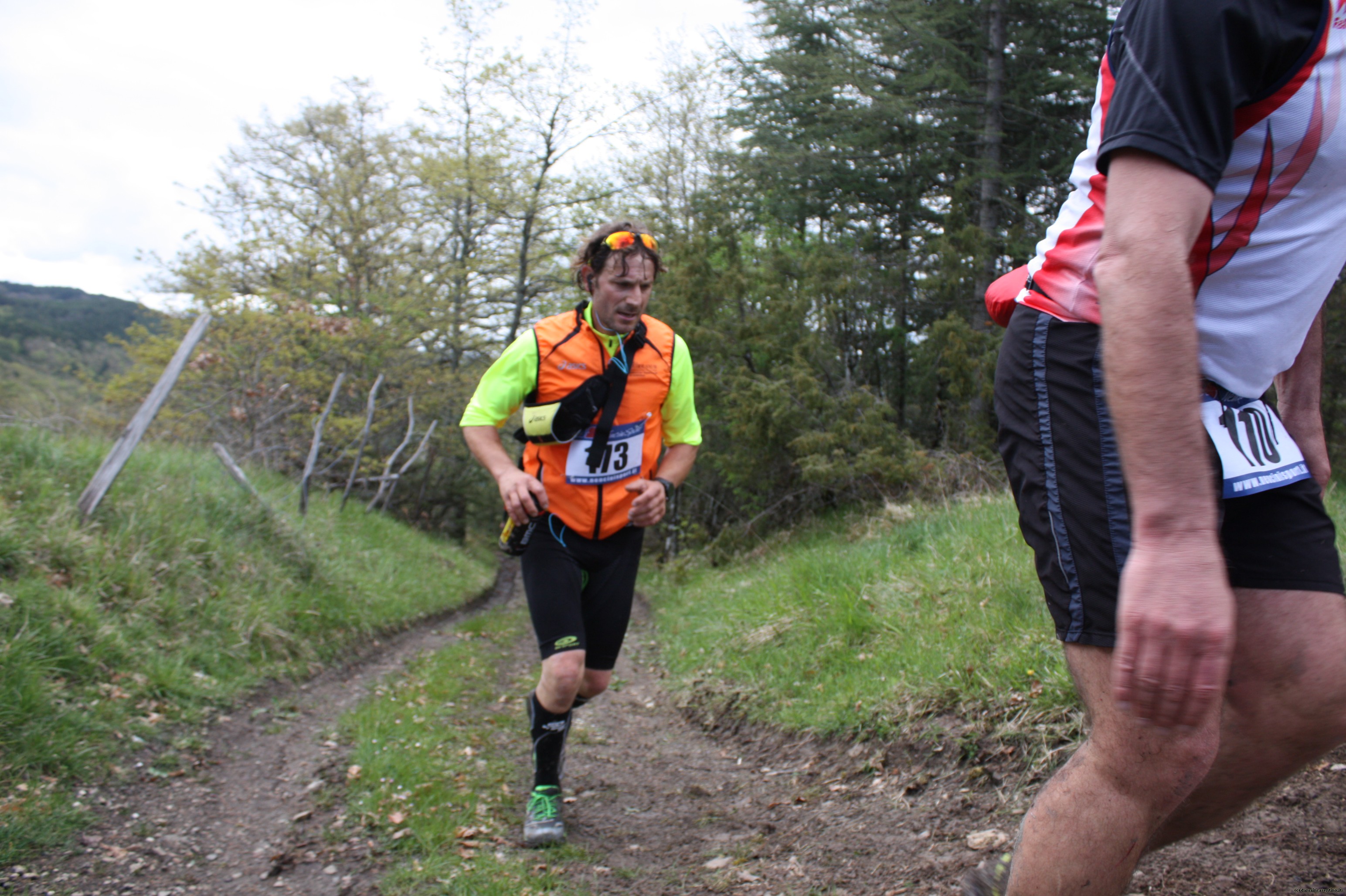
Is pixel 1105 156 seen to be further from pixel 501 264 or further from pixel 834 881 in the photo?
pixel 501 264

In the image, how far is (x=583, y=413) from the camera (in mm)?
3516

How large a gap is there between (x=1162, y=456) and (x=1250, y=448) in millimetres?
389

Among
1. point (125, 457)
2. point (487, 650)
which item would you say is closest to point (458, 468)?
point (487, 650)

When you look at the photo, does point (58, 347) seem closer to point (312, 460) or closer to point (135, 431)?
point (312, 460)

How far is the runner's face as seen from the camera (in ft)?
11.7

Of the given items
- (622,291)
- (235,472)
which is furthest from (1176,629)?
(235,472)

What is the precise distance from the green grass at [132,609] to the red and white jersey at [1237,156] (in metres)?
3.90

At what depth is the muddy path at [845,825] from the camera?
2455 mm

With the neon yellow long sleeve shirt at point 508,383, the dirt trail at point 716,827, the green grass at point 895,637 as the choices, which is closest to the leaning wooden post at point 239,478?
the dirt trail at point 716,827

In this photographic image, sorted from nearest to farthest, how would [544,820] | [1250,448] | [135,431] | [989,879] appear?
[1250,448], [989,879], [544,820], [135,431]

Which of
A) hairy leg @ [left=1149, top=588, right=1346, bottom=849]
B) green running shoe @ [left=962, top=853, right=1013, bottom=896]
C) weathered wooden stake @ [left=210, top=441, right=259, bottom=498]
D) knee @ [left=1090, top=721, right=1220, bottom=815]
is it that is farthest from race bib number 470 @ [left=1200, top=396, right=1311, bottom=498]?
weathered wooden stake @ [left=210, top=441, right=259, bottom=498]

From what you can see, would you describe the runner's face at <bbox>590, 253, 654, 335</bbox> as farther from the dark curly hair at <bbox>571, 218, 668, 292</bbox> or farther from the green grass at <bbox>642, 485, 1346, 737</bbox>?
the green grass at <bbox>642, 485, 1346, 737</bbox>

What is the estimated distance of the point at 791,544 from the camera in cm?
1145

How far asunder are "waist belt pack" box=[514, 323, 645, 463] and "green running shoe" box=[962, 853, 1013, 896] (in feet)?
7.20
